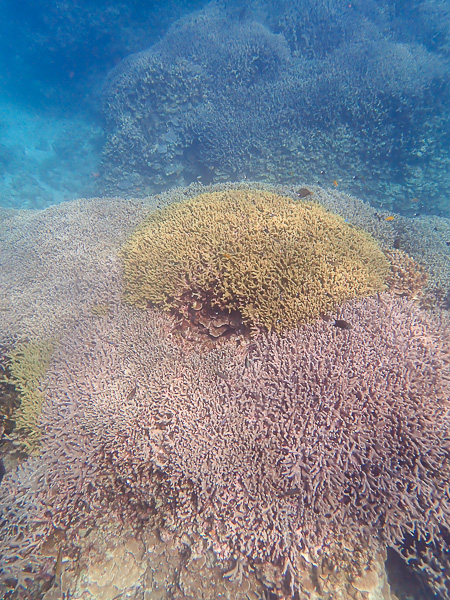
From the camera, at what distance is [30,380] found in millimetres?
3717

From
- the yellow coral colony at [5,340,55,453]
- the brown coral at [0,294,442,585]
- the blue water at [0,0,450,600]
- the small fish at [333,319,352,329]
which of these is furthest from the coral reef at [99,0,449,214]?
the yellow coral colony at [5,340,55,453]

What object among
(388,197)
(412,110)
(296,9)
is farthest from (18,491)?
(296,9)

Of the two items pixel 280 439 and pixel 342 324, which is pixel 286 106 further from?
pixel 280 439

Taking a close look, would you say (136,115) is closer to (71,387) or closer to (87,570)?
(71,387)

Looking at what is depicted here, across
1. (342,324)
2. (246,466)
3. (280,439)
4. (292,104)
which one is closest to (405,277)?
(342,324)

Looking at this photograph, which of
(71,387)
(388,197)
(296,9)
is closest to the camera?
Result: (71,387)

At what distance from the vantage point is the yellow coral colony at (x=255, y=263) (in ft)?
11.1

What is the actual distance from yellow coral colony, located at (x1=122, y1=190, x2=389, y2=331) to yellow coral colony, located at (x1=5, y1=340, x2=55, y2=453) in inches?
57.1

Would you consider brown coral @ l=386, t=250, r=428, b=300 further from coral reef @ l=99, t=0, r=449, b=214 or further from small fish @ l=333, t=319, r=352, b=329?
coral reef @ l=99, t=0, r=449, b=214

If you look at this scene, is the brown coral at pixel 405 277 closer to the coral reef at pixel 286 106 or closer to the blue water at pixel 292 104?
the blue water at pixel 292 104

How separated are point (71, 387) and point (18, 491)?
110 centimetres

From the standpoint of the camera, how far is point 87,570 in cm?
279

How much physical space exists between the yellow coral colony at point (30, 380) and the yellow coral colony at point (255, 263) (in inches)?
57.1

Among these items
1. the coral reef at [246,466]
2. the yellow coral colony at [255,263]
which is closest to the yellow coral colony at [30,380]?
the coral reef at [246,466]
